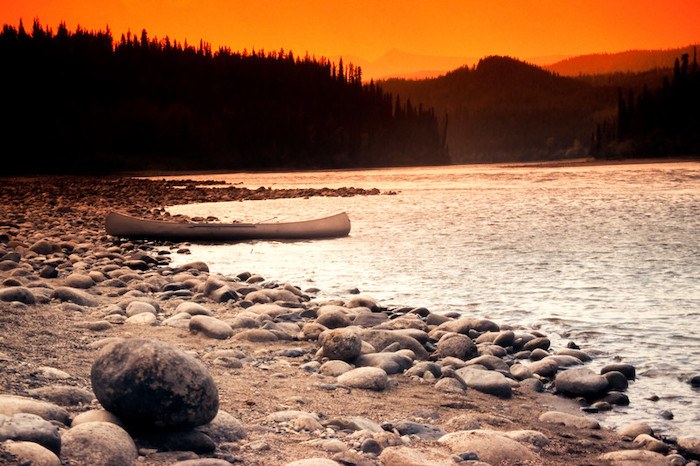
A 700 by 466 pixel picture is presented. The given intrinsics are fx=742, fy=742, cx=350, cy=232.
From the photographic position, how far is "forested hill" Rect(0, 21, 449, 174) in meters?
128

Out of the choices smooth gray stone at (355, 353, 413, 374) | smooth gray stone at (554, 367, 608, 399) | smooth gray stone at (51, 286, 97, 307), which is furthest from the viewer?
smooth gray stone at (51, 286, 97, 307)

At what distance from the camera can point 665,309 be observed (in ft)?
35.8

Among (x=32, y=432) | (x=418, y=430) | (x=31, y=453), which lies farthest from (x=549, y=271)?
(x=31, y=453)

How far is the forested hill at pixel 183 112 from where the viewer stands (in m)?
128

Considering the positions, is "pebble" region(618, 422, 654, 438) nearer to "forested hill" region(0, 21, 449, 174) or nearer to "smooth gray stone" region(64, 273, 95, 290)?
"smooth gray stone" region(64, 273, 95, 290)

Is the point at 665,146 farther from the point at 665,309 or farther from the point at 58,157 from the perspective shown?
the point at 665,309

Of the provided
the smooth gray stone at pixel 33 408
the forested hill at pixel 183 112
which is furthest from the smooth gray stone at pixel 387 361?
the forested hill at pixel 183 112

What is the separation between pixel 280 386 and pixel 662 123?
17328 centimetres

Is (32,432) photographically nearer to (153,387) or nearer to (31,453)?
(31,453)

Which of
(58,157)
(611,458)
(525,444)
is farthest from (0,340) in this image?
(58,157)

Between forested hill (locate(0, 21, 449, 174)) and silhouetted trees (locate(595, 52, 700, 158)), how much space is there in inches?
1795

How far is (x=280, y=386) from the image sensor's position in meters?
6.19

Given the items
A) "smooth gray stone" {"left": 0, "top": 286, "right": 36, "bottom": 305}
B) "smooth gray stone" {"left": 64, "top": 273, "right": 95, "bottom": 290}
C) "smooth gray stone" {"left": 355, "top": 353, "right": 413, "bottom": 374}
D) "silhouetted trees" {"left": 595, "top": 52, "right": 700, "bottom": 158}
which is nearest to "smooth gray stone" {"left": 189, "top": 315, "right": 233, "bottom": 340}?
"smooth gray stone" {"left": 355, "top": 353, "right": 413, "bottom": 374}

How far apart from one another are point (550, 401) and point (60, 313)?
547 cm
